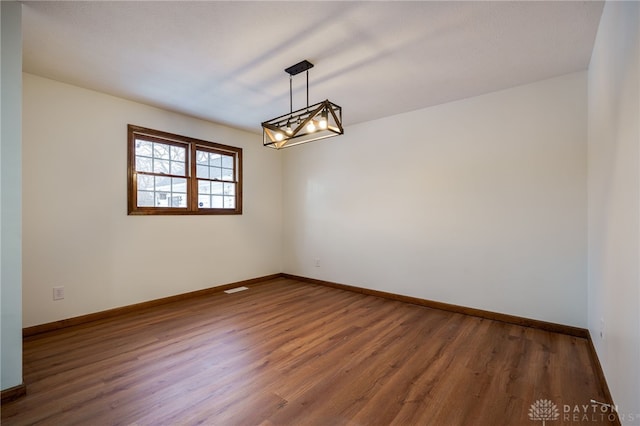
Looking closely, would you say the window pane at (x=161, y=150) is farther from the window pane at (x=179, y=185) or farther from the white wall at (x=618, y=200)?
the white wall at (x=618, y=200)

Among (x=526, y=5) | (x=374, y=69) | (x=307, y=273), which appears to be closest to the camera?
(x=526, y=5)

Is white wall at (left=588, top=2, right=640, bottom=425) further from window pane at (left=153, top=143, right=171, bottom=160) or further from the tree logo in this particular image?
window pane at (left=153, top=143, right=171, bottom=160)

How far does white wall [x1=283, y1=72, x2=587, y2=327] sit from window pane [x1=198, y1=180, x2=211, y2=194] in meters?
1.87

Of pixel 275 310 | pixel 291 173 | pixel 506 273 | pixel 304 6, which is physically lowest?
pixel 275 310

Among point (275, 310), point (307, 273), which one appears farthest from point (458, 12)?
point (307, 273)

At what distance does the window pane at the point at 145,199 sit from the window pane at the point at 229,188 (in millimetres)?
1154

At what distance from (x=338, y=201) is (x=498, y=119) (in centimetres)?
247

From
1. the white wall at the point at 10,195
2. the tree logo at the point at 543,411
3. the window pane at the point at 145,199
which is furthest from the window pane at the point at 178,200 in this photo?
the tree logo at the point at 543,411

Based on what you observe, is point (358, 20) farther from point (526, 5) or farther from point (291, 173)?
point (291, 173)

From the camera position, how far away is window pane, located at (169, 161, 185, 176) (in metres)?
3.99

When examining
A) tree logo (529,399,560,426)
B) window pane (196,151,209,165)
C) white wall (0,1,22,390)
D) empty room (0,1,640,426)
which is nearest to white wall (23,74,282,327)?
empty room (0,1,640,426)

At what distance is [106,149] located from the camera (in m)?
3.33

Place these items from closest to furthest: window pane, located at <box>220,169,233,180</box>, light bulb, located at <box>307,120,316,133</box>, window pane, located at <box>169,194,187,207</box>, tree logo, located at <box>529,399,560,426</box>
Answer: tree logo, located at <box>529,399,560,426</box> → light bulb, located at <box>307,120,316,133</box> → window pane, located at <box>169,194,187,207</box> → window pane, located at <box>220,169,233,180</box>

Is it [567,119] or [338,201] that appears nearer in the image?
[567,119]
